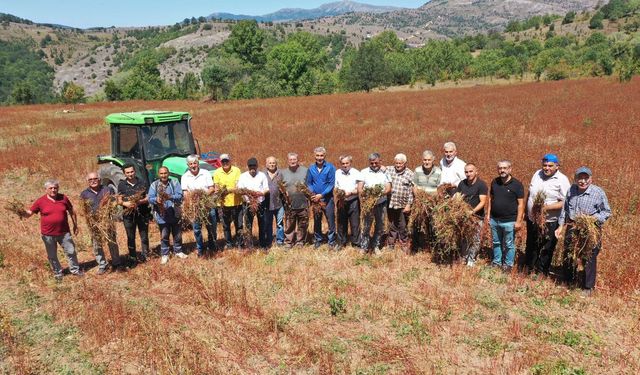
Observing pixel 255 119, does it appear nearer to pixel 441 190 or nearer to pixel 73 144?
pixel 73 144

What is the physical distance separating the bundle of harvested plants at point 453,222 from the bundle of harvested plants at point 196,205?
3709 millimetres

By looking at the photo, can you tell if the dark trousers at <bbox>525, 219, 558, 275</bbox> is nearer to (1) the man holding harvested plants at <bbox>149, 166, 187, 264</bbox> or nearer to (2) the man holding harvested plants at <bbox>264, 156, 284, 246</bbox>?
(2) the man holding harvested plants at <bbox>264, 156, 284, 246</bbox>

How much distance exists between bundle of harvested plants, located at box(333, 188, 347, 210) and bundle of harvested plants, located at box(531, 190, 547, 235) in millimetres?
2920

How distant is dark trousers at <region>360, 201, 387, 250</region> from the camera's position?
280 inches

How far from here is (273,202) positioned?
7.41m

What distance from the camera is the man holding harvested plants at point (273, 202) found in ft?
23.7

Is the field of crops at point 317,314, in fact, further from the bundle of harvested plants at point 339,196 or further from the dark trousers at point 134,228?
the bundle of harvested plants at point 339,196

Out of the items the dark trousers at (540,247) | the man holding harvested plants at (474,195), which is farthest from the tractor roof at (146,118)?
the dark trousers at (540,247)

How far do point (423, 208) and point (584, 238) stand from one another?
221 centimetres

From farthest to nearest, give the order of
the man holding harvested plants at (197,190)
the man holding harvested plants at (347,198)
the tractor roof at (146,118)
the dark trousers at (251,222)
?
the tractor roof at (146,118), the dark trousers at (251,222), the man holding harvested plants at (347,198), the man holding harvested plants at (197,190)

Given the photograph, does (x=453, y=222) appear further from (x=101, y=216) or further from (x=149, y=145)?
(x=149, y=145)

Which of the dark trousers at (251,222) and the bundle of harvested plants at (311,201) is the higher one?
the bundle of harvested plants at (311,201)

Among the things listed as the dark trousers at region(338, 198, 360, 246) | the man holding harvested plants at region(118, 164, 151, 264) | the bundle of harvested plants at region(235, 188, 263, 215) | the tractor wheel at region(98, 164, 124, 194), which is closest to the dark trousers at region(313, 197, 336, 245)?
the dark trousers at region(338, 198, 360, 246)

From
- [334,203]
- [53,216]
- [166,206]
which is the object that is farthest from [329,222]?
[53,216]
